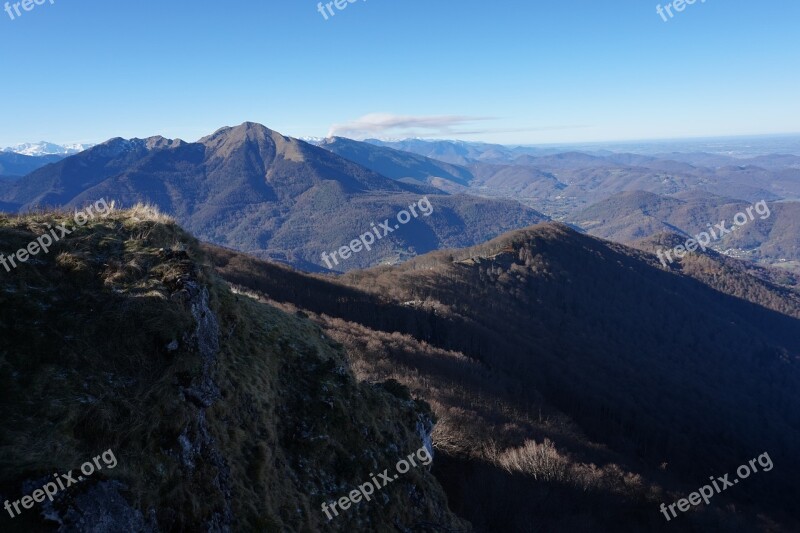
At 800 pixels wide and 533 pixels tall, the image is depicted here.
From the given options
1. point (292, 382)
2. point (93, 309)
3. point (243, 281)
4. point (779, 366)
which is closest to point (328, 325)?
point (243, 281)

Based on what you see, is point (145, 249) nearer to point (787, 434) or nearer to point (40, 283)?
point (40, 283)
